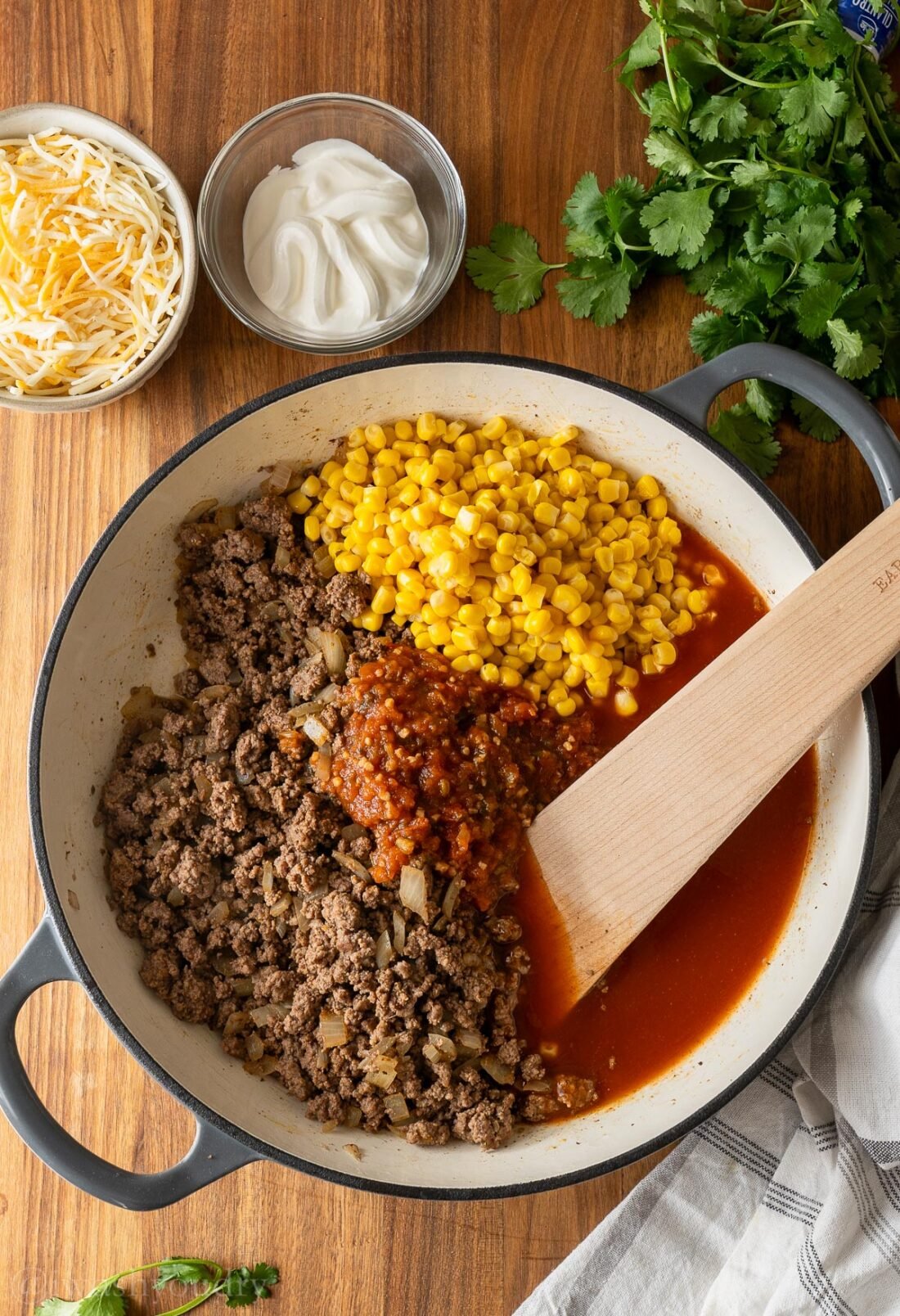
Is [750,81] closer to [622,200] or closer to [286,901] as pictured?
[622,200]

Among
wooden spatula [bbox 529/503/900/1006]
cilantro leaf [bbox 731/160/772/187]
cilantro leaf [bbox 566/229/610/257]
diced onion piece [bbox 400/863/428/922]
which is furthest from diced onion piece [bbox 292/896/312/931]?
cilantro leaf [bbox 731/160/772/187]

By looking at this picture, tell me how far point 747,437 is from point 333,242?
121 centimetres

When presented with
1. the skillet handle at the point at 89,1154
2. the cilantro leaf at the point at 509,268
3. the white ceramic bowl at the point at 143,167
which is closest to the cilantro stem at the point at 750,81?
the cilantro leaf at the point at 509,268

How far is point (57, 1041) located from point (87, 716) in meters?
0.90

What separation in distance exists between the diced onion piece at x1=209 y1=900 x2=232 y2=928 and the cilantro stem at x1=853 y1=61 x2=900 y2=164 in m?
2.52

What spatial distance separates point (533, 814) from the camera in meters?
2.86

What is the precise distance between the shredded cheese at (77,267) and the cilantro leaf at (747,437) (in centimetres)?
148

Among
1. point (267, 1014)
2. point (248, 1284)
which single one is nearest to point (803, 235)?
point (267, 1014)

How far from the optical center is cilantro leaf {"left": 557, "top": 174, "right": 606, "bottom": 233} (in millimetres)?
2939

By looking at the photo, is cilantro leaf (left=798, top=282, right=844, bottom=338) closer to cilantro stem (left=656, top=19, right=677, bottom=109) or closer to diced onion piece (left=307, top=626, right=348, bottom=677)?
cilantro stem (left=656, top=19, right=677, bottom=109)

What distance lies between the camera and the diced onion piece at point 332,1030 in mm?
2668

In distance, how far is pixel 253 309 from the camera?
3010mm

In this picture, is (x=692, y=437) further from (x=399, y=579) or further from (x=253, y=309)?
(x=253, y=309)

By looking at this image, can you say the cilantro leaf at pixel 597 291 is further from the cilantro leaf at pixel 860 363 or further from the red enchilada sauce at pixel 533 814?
the red enchilada sauce at pixel 533 814
